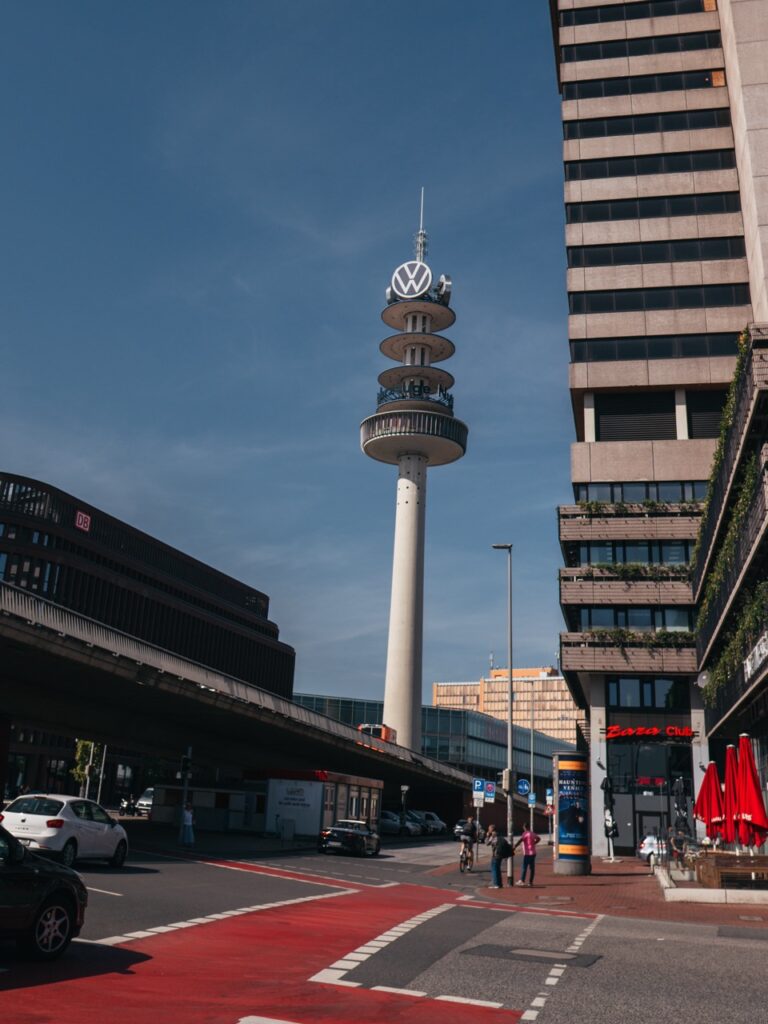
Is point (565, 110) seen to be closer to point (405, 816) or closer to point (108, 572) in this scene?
point (405, 816)

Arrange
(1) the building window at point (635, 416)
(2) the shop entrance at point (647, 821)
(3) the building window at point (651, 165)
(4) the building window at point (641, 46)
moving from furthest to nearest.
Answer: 1. (4) the building window at point (641, 46)
2. (3) the building window at point (651, 165)
3. (1) the building window at point (635, 416)
4. (2) the shop entrance at point (647, 821)

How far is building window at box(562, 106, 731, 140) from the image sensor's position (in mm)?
63188

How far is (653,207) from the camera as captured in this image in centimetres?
6225

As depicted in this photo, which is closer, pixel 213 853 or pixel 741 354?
pixel 741 354

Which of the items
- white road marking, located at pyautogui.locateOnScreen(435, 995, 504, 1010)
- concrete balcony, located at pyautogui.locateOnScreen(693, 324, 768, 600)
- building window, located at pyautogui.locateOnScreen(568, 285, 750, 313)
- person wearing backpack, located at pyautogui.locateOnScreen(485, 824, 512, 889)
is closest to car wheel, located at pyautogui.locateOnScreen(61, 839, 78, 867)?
person wearing backpack, located at pyautogui.locateOnScreen(485, 824, 512, 889)

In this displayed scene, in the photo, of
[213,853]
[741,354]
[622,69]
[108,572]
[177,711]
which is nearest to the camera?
[741,354]

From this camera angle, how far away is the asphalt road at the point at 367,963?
973 cm

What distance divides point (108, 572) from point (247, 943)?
96.2 metres

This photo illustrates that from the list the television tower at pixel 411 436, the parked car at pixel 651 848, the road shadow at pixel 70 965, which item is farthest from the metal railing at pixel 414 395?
the road shadow at pixel 70 965

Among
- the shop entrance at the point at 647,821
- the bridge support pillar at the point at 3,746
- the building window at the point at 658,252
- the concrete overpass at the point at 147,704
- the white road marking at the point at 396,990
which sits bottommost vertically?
the white road marking at the point at 396,990

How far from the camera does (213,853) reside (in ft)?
111

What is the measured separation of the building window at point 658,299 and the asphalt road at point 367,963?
1800 inches

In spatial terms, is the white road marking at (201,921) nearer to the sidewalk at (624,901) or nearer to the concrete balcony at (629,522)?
the sidewalk at (624,901)

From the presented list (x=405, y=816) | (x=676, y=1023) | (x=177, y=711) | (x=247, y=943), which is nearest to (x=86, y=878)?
(x=247, y=943)
